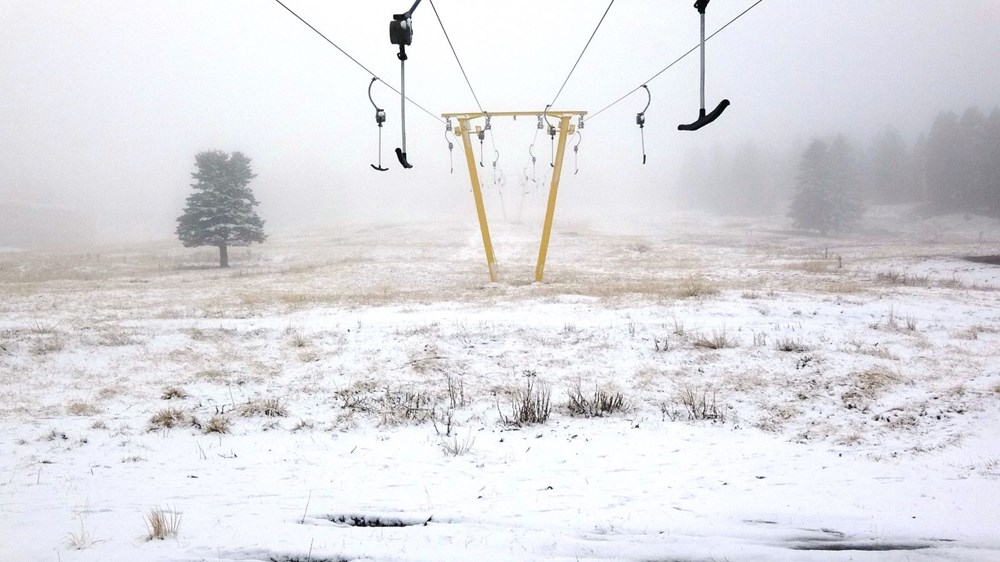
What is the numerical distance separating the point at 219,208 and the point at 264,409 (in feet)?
109

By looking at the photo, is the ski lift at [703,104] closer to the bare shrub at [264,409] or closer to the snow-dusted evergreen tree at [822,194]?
the bare shrub at [264,409]

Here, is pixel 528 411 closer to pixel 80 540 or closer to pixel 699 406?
pixel 699 406

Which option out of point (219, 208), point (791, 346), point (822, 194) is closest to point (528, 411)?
point (791, 346)

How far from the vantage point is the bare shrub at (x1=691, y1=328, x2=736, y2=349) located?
415 inches

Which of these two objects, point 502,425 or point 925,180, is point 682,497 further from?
point 925,180

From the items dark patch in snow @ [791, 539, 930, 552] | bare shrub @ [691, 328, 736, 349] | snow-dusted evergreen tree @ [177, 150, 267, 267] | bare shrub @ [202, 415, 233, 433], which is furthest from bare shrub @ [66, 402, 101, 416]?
snow-dusted evergreen tree @ [177, 150, 267, 267]

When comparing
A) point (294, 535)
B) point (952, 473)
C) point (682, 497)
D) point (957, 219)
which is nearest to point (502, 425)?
point (682, 497)

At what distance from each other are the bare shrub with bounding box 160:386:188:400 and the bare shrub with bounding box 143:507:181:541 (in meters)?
4.62

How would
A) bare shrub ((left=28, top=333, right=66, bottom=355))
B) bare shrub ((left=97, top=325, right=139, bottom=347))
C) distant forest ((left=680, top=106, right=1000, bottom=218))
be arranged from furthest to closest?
distant forest ((left=680, top=106, right=1000, bottom=218))
bare shrub ((left=97, top=325, right=139, bottom=347))
bare shrub ((left=28, top=333, right=66, bottom=355))

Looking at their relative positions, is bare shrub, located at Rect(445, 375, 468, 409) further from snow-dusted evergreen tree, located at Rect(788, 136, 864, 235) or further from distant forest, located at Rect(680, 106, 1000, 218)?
distant forest, located at Rect(680, 106, 1000, 218)

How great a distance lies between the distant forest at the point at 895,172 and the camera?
58.1 m

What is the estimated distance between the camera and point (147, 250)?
47.9 m

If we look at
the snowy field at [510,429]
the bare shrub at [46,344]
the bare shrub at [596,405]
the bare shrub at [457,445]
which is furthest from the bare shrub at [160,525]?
the bare shrub at [46,344]

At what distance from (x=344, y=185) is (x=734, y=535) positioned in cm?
15102
